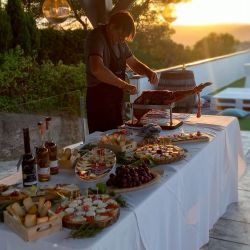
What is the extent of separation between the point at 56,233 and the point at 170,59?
49.7 feet

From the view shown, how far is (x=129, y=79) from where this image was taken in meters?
5.98

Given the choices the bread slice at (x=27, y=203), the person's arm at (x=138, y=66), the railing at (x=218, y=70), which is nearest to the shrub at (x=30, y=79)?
the railing at (x=218, y=70)

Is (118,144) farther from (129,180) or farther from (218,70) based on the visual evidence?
(218,70)

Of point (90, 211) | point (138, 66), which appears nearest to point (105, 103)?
point (138, 66)

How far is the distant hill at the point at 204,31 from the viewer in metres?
48.4

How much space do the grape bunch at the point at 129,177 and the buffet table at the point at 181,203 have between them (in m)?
0.04

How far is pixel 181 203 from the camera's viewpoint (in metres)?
2.12

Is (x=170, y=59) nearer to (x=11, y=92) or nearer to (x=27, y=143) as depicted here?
(x=11, y=92)

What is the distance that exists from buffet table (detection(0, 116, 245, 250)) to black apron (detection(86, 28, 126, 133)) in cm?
58

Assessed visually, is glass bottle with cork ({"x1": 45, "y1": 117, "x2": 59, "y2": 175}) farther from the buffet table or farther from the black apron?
the black apron

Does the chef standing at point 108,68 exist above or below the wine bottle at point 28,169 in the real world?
above

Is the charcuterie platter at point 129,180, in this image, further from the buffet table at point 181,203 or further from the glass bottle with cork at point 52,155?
the glass bottle with cork at point 52,155

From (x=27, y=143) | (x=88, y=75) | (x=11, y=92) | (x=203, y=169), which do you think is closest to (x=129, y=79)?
(x=11, y=92)

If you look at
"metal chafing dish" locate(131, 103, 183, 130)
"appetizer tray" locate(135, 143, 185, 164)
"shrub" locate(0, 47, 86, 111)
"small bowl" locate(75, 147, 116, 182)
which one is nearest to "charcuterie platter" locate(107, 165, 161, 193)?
"small bowl" locate(75, 147, 116, 182)
